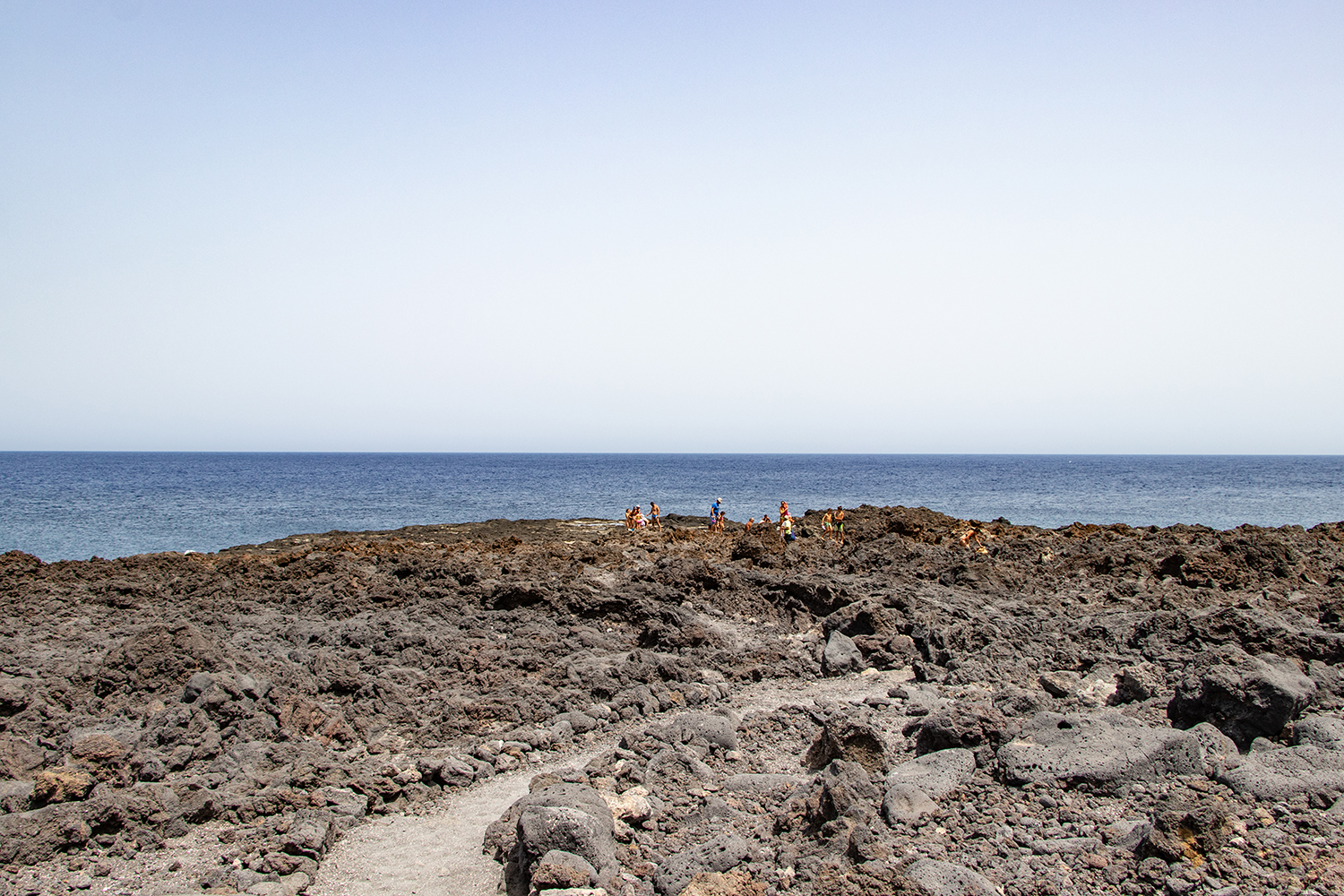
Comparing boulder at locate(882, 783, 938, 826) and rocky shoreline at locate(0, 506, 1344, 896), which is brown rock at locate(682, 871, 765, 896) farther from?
boulder at locate(882, 783, 938, 826)

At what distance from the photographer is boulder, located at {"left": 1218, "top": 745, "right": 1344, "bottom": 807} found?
5781 mm

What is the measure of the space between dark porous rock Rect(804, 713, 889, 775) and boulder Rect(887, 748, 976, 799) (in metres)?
0.23

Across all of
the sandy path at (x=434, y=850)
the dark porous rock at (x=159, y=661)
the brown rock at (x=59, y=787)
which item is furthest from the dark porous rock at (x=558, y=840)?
the dark porous rock at (x=159, y=661)

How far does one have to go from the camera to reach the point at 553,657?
470 inches

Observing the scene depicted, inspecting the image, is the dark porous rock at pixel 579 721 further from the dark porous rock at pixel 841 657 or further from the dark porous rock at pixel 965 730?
the dark porous rock at pixel 965 730

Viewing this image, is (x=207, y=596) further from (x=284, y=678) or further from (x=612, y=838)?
(x=612, y=838)

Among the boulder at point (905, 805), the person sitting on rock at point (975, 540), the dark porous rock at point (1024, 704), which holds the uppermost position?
the person sitting on rock at point (975, 540)

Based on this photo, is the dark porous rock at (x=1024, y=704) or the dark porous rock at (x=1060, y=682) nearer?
the dark porous rock at (x=1024, y=704)

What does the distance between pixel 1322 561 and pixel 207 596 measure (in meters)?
20.6

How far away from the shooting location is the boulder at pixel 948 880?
526 cm

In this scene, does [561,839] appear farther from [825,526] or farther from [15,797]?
[825,526]

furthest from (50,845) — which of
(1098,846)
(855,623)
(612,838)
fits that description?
(855,623)

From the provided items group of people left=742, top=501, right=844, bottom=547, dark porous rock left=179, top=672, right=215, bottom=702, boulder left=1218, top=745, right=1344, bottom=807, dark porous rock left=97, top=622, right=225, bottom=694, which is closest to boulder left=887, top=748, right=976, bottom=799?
boulder left=1218, top=745, right=1344, bottom=807

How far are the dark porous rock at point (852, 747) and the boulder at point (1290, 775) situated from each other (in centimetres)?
264
